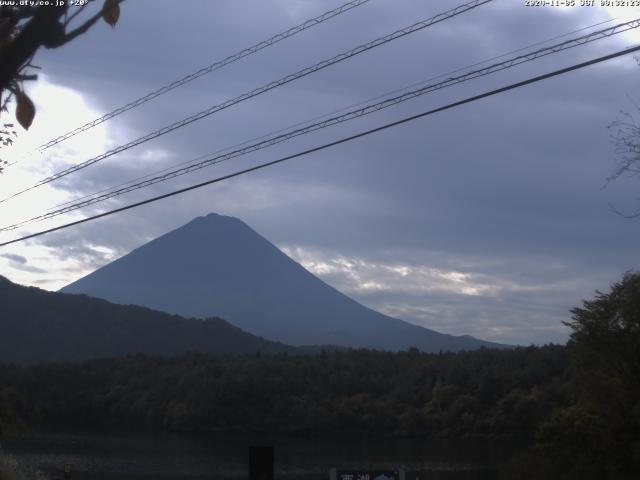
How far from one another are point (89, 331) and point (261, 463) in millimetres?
104032

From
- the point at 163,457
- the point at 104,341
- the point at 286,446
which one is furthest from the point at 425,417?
the point at 104,341

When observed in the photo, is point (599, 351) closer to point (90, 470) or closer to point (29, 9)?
point (90, 470)

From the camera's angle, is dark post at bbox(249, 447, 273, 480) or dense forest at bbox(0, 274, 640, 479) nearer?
dark post at bbox(249, 447, 273, 480)

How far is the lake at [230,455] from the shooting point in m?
44.0

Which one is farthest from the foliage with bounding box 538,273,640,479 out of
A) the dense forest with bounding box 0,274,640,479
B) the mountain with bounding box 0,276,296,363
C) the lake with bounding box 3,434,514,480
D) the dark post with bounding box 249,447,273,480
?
the mountain with bounding box 0,276,296,363

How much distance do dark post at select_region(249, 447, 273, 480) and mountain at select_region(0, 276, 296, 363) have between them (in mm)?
80458

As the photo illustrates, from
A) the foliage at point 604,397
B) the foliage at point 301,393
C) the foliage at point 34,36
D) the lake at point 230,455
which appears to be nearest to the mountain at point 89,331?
the foliage at point 301,393

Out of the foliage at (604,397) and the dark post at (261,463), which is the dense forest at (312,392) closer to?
the foliage at (604,397)

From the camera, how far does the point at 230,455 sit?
57562 millimetres

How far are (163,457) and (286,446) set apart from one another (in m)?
12.7

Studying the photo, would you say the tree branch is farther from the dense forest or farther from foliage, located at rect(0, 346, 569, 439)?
foliage, located at rect(0, 346, 569, 439)

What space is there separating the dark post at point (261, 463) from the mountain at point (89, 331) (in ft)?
264

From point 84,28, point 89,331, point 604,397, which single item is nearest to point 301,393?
point 89,331

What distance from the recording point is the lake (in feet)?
144
